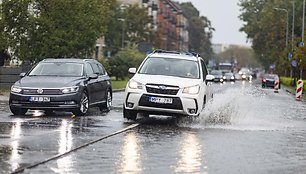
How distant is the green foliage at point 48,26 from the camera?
3319 cm

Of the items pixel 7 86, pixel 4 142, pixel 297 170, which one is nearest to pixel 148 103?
pixel 4 142

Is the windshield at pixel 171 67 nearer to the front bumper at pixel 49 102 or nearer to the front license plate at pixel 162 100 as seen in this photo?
the front license plate at pixel 162 100

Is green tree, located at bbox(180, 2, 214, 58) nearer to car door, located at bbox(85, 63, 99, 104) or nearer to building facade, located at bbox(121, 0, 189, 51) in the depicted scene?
building facade, located at bbox(121, 0, 189, 51)

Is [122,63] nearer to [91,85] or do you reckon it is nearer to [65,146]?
[91,85]

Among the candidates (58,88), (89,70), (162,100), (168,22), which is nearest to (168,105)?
(162,100)

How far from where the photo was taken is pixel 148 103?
1520 centimetres

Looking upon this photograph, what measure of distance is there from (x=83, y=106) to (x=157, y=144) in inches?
237

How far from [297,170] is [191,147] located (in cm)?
253

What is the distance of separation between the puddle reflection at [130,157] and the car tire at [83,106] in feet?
14.6

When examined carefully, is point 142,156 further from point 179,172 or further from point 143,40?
point 143,40

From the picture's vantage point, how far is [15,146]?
10.5 meters

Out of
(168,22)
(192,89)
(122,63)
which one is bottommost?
(122,63)

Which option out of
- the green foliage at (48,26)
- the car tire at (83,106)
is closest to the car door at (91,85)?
the car tire at (83,106)

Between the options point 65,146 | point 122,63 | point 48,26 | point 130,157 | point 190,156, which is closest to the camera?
point 130,157
